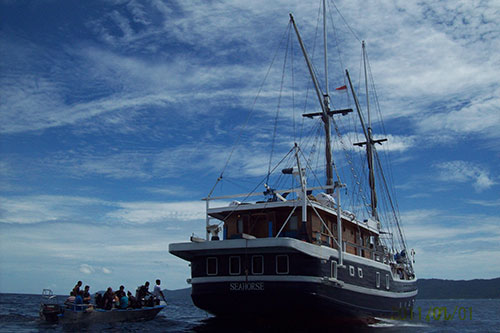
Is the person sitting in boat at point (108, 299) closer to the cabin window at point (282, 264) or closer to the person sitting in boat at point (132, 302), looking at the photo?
the person sitting in boat at point (132, 302)

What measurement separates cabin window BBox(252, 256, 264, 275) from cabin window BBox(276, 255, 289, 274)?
890mm

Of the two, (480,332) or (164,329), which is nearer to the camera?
(164,329)

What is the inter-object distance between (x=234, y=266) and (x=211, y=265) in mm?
1507

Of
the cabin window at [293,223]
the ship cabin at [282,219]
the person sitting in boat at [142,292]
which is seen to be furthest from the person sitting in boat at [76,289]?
the cabin window at [293,223]

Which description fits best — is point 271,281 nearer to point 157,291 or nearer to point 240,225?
point 240,225

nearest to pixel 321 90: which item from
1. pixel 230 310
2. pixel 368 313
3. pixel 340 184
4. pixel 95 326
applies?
pixel 340 184

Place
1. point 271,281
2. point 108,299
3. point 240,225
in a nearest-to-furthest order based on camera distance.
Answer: point 271,281 → point 240,225 → point 108,299

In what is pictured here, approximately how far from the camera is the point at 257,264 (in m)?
26.6

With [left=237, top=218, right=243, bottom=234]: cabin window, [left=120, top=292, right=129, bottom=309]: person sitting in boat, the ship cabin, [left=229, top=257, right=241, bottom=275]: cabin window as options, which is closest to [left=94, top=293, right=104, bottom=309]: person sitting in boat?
[left=120, top=292, right=129, bottom=309]: person sitting in boat

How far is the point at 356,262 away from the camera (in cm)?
3033

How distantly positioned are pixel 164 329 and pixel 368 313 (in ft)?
43.0

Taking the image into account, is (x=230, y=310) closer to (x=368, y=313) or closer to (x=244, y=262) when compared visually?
(x=244, y=262)

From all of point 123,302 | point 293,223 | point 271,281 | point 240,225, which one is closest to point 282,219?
point 293,223

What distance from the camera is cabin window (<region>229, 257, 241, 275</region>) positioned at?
26.9 metres
